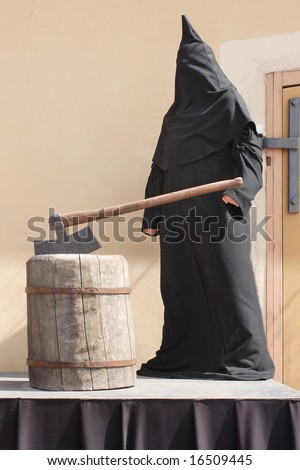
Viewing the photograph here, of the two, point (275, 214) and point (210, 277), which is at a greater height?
point (275, 214)

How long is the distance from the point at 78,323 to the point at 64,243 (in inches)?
17.2

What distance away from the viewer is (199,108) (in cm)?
490

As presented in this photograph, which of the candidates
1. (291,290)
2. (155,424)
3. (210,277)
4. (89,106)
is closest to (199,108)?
(210,277)

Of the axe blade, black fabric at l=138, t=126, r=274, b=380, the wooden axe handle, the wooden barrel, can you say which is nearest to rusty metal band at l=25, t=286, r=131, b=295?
the wooden barrel

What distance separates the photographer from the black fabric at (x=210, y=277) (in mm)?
4688

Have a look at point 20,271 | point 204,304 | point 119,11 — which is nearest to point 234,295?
point 204,304

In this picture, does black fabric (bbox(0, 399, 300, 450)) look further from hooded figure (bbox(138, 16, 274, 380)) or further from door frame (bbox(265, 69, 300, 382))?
door frame (bbox(265, 69, 300, 382))

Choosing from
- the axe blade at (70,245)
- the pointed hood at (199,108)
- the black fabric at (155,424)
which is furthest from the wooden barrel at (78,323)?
the pointed hood at (199,108)

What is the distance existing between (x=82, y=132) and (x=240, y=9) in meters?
1.22

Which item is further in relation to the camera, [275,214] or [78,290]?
[275,214]

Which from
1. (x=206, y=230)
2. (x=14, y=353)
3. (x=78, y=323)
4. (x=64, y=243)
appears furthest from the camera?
(x=14, y=353)

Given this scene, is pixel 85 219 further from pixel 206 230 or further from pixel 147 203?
pixel 206 230

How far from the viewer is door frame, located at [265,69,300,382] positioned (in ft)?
17.9

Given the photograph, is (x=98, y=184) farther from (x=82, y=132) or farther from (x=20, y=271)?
(x=20, y=271)
